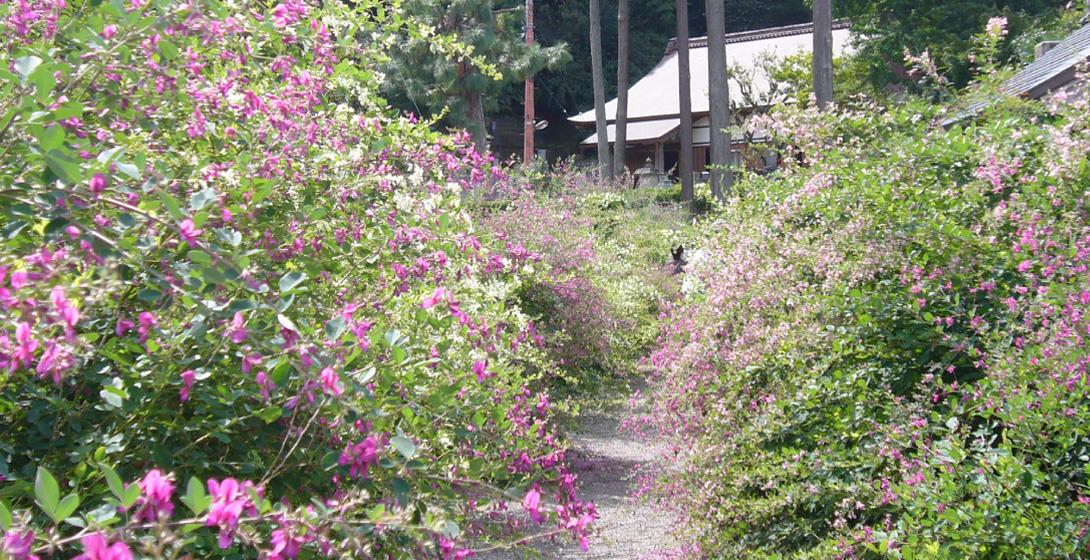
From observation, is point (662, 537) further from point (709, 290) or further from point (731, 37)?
point (731, 37)

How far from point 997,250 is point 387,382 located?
2877 millimetres

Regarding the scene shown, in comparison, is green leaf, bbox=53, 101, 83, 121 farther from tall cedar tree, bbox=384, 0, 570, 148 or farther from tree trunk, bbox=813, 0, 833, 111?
tall cedar tree, bbox=384, 0, 570, 148

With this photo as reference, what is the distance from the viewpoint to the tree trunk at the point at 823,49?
1612 centimetres

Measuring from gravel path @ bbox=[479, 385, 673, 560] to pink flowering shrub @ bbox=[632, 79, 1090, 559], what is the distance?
0.72m

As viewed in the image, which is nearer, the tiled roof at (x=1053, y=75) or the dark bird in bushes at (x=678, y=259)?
the tiled roof at (x=1053, y=75)

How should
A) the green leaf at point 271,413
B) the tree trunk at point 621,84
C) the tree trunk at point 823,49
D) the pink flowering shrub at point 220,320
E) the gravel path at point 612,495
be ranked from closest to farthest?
the pink flowering shrub at point 220,320
the green leaf at point 271,413
the gravel path at point 612,495
the tree trunk at point 823,49
the tree trunk at point 621,84

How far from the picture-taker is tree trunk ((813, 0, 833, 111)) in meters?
16.1

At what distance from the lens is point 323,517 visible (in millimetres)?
1533

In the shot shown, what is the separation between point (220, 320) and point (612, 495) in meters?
5.75

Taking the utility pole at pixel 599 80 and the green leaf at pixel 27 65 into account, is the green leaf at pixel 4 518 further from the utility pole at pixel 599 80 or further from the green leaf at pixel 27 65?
the utility pole at pixel 599 80

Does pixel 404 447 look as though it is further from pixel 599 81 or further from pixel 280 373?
pixel 599 81

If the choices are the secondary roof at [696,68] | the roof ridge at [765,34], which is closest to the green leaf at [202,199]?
the secondary roof at [696,68]

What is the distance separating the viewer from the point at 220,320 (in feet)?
6.33

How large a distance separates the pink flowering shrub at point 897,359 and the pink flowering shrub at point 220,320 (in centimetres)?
130
